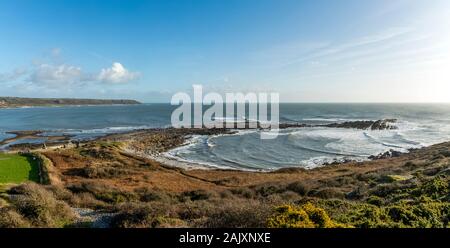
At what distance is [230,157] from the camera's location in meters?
46.6

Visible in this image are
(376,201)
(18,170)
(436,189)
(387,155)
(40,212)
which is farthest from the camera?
(387,155)

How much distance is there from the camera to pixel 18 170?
27375 mm

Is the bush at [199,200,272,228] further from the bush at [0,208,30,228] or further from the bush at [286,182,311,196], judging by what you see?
the bush at [286,182,311,196]

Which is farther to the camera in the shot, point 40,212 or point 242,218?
point 40,212

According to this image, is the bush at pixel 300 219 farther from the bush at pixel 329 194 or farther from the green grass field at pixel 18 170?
the green grass field at pixel 18 170

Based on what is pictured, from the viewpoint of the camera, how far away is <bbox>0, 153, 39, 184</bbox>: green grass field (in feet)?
78.9

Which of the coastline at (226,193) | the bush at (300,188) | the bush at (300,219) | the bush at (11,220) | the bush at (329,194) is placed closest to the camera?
the bush at (300,219)

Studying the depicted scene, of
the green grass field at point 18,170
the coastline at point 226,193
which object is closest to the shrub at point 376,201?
the coastline at point 226,193

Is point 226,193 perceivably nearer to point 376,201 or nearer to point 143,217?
point 376,201

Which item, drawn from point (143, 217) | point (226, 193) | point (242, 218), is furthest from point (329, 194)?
point (143, 217)

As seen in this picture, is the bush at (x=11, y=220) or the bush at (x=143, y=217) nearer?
the bush at (x=11, y=220)

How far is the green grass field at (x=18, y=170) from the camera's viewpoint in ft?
78.9
